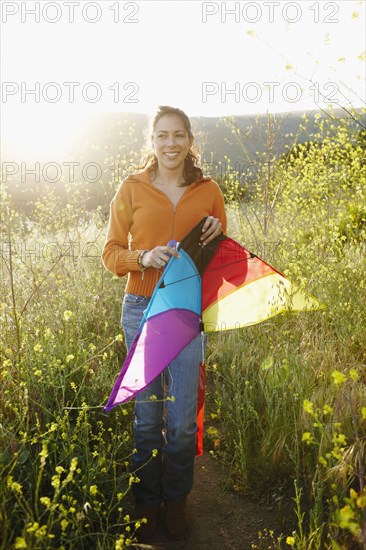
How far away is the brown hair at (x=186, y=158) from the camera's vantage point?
273 cm

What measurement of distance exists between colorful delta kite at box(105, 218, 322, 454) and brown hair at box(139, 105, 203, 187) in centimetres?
30

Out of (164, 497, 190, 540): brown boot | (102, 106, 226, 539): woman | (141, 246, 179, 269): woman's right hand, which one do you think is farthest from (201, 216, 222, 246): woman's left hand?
(164, 497, 190, 540): brown boot

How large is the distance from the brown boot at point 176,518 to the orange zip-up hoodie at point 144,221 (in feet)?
3.59

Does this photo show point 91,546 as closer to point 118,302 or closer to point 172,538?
point 172,538

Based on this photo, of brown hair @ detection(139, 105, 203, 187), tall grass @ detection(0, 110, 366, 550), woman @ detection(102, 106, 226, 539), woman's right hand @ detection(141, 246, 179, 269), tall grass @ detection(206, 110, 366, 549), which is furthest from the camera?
brown hair @ detection(139, 105, 203, 187)

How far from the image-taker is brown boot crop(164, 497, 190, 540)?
2672mm

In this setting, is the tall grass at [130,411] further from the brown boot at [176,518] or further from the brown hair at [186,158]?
the brown hair at [186,158]

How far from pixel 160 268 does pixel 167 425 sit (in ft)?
2.59

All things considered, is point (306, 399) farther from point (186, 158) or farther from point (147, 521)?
point (186, 158)

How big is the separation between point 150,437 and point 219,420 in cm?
118

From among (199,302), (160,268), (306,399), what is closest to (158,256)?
(160,268)

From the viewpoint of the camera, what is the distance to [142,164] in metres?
2.94

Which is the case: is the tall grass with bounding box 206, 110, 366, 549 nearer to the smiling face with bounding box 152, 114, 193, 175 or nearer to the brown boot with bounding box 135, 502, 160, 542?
the brown boot with bounding box 135, 502, 160, 542

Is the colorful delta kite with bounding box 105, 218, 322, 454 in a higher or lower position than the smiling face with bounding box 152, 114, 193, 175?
lower
